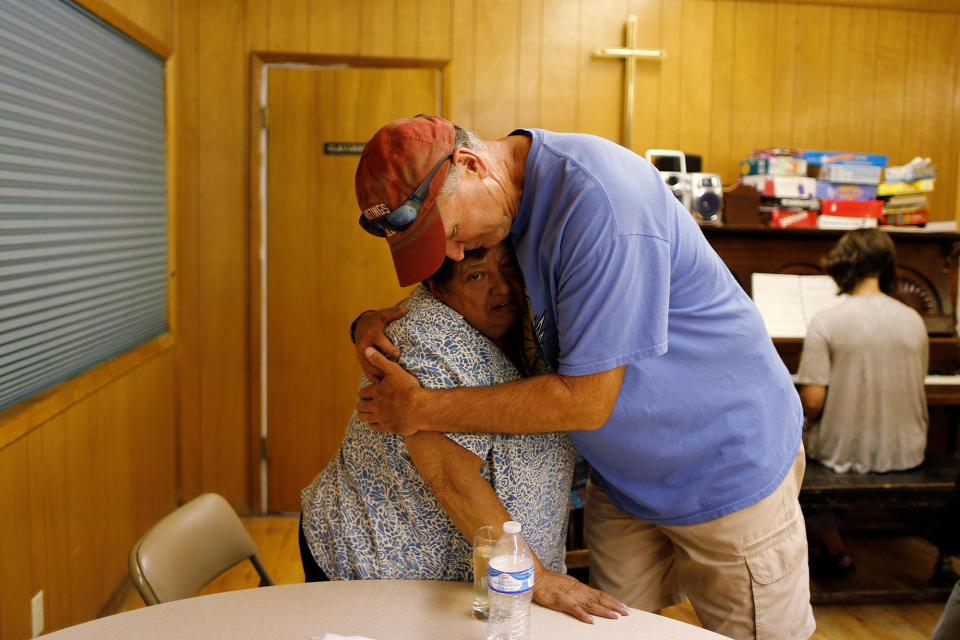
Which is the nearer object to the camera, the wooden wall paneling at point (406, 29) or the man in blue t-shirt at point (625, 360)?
the man in blue t-shirt at point (625, 360)

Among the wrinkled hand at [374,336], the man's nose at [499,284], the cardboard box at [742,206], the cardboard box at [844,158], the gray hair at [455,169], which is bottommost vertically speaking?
the wrinkled hand at [374,336]

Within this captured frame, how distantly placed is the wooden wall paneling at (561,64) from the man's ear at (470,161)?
8.81 feet

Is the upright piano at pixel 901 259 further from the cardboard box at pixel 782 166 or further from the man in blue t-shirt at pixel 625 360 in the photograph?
the man in blue t-shirt at pixel 625 360

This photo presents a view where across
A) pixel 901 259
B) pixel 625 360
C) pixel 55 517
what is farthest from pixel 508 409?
pixel 901 259

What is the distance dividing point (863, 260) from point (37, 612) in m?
3.12

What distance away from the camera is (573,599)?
1.22 metres

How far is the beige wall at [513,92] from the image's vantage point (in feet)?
11.8

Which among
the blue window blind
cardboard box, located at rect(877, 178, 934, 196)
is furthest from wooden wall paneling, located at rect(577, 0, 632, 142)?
the blue window blind

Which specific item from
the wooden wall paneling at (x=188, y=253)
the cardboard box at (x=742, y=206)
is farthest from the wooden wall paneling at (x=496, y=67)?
the wooden wall paneling at (x=188, y=253)

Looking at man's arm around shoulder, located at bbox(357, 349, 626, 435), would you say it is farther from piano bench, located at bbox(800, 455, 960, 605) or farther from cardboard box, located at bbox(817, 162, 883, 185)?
cardboard box, located at bbox(817, 162, 883, 185)

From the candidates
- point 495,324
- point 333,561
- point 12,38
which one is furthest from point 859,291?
point 12,38

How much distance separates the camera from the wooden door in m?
3.69

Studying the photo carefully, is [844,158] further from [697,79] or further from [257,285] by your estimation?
[257,285]

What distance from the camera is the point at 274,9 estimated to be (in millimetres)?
3611
